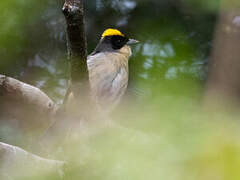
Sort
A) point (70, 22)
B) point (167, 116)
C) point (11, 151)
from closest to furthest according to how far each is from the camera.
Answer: point (167, 116), point (70, 22), point (11, 151)

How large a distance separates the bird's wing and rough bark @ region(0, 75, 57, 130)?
49 centimetres

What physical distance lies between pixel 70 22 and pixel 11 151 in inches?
38.1

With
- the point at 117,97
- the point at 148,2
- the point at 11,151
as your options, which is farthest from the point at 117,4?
the point at 11,151

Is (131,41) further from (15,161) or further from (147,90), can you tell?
(147,90)

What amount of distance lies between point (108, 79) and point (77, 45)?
5.44ft

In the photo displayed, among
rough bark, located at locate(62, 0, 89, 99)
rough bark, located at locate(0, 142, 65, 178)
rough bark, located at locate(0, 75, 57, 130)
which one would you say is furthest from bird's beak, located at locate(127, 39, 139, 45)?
rough bark, located at locate(0, 142, 65, 178)

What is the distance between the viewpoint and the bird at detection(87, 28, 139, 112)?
3.69m

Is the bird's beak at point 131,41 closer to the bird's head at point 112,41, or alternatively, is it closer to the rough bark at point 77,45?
the bird's head at point 112,41

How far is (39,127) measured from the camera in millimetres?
3371

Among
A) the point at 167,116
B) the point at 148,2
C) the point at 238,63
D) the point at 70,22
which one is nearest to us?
the point at 238,63

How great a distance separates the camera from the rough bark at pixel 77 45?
1.86m

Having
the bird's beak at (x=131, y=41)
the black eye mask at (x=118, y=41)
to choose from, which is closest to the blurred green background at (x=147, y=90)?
the bird's beak at (x=131, y=41)

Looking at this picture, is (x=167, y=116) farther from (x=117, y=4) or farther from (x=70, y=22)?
(x=117, y=4)

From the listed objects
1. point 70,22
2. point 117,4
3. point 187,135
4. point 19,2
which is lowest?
point 117,4
